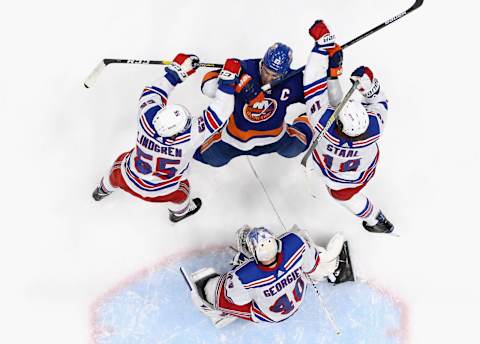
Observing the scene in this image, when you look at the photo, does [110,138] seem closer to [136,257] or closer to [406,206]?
[136,257]

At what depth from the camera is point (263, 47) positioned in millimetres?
4074

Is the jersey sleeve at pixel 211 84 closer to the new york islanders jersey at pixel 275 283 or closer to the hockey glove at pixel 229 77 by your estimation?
the hockey glove at pixel 229 77

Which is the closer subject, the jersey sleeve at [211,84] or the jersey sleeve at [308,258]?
the jersey sleeve at [308,258]

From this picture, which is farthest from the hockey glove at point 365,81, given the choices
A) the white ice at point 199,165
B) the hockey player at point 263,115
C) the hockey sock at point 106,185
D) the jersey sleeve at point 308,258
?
the hockey sock at point 106,185

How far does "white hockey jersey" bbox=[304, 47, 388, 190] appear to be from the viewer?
296 cm

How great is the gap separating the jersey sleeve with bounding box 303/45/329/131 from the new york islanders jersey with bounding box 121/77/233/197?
53 centimetres

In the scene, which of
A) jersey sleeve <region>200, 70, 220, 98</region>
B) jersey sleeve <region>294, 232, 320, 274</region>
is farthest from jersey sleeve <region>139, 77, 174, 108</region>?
jersey sleeve <region>294, 232, 320, 274</region>

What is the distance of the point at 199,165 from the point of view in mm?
3928

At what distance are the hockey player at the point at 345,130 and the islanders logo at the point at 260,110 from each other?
26 centimetres

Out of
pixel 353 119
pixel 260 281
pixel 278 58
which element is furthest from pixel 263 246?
pixel 278 58

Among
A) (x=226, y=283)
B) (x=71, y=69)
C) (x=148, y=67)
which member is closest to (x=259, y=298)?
(x=226, y=283)

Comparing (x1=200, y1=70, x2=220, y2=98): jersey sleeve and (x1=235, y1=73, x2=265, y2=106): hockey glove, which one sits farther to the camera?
(x1=200, y1=70, x2=220, y2=98): jersey sleeve

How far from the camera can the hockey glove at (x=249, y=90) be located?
3.09 m

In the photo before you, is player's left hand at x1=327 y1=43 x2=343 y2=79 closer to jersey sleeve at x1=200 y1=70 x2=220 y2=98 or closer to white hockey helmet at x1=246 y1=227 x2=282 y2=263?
jersey sleeve at x1=200 y1=70 x2=220 y2=98
